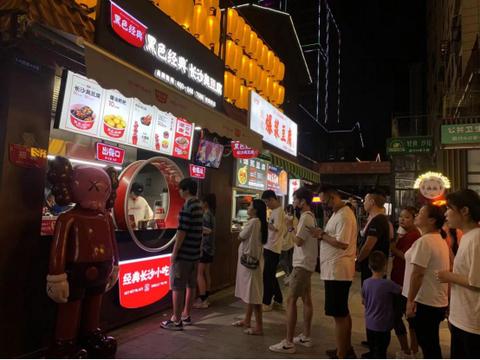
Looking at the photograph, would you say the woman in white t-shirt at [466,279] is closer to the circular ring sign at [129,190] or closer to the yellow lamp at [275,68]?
the circular ring sign at [129,190]

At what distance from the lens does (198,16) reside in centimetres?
759

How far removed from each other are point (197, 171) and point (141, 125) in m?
1.83

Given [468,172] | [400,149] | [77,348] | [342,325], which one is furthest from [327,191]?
[400,149]

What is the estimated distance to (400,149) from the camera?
1608 centimetres

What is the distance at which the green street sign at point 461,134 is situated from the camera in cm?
952

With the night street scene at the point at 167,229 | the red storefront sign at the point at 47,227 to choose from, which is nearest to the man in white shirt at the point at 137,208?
the night street scene at the point at 167,229

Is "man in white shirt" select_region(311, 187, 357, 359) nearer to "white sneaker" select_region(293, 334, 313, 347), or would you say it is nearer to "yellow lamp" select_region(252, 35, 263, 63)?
"white sneaker" select_region(293, 334, 313, 347)

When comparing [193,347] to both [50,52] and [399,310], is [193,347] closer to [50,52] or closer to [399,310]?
[399,310]

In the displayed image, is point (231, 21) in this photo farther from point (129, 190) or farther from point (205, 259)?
point (205, 259)

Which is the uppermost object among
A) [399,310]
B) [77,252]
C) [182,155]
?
[182,155]

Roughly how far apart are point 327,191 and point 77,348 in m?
3.23

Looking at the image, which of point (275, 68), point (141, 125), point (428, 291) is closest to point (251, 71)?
point (275, 68)

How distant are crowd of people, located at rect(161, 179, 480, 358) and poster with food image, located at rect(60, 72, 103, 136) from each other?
5.03 feet

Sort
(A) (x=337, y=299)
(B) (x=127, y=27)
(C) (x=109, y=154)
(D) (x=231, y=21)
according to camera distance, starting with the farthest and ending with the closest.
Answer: (D) (x=231, y=21), (C) (x=109, y=154), (B) (x=127, y=27), (A) (x=337, y=299)
